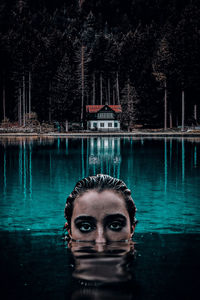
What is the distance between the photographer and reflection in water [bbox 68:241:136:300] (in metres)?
6.07

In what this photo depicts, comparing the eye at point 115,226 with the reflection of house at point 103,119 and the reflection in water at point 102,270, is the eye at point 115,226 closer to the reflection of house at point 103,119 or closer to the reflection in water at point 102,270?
the reflection in water at point 102,270

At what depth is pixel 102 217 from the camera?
568cm

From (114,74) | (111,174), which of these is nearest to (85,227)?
(111,174)

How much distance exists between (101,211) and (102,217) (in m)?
0.06

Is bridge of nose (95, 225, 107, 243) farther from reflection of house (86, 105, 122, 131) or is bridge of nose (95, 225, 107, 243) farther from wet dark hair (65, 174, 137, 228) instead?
reflection of house (86, 105, 122, 131)

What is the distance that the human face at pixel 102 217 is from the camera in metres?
5.69

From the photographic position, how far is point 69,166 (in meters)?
34.9

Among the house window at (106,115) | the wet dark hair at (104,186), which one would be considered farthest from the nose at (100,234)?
the house window at (106,115)

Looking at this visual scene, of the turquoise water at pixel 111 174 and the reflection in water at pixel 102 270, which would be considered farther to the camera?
the turquoise water at pixel 111 174

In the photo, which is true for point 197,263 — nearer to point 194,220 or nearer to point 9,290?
point 9,290

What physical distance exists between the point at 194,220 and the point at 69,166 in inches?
771

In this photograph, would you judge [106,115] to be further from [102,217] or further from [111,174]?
[102,217]

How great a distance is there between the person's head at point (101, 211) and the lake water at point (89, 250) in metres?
0.75

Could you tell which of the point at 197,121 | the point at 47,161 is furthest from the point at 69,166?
the point at 197,121
